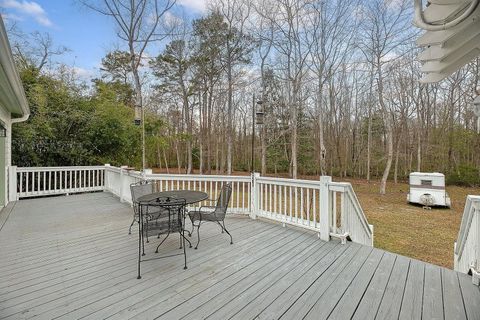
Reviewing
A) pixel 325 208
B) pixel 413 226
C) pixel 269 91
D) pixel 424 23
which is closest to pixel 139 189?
pixel 325 208

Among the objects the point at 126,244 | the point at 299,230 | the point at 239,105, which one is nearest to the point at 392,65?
the point at 239,105

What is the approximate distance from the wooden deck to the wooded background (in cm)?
559

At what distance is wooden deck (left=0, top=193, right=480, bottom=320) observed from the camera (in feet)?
7.02

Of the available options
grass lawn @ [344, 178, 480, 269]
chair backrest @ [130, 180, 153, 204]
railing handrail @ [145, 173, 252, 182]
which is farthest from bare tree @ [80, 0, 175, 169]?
grass lawn @ [344, 178, 480, 269]

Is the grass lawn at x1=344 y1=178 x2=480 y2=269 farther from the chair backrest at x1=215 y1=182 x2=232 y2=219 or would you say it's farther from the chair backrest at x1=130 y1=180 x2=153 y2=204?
the chair backrest at x1=130 y1=180 x2=153 y2=204

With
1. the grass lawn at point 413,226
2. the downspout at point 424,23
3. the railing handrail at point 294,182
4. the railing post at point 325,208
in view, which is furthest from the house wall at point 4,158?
the grass lawn at point 413,226

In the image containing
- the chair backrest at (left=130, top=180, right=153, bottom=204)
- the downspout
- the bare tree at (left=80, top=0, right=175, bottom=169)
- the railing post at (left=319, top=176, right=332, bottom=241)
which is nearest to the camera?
the downspout

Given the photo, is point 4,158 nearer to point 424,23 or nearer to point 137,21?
point 424,23

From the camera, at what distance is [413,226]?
8039 mm

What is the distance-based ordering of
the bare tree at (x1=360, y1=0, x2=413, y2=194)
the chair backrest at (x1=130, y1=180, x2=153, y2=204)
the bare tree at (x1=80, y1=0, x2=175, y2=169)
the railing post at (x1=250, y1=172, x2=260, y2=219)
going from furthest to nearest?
the bare tree at (x1=360, y1=0, x2=413, y2=194) < the bare tree at (x1=80, y1=0, x2=175, y2=169) < the railing post at (x1=250, y1=172, x2=260, y2=219) < the chair backrest at (x1=130, y1=180, x2=153, y2=204)

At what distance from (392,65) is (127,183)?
13.7 m

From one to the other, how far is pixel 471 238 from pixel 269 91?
49.6 ft

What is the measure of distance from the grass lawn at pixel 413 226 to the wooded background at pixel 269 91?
277cm

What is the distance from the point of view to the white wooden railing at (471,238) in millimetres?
2447
